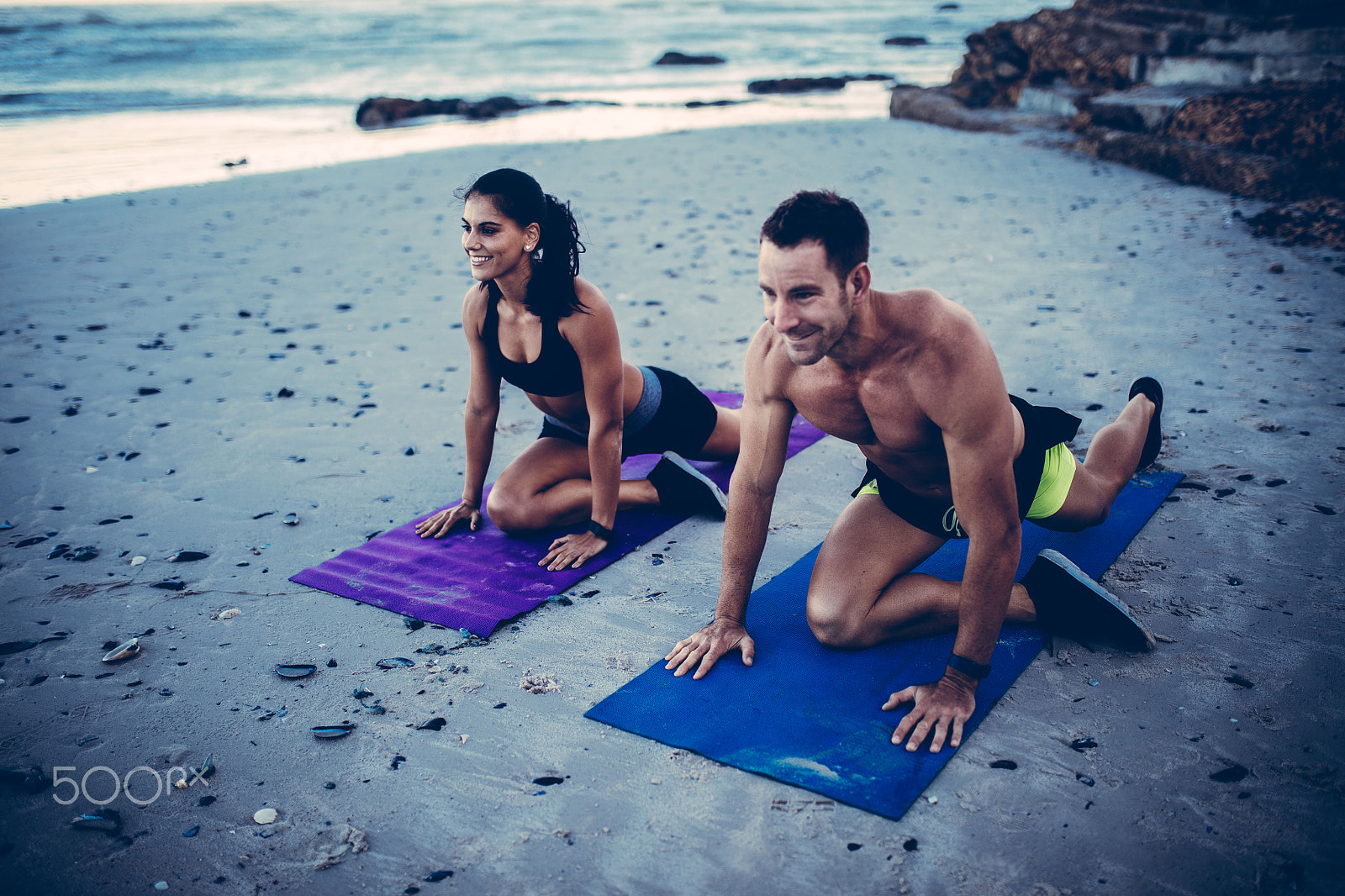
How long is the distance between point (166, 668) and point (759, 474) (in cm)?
229

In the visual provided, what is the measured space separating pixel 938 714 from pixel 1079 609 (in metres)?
0.75

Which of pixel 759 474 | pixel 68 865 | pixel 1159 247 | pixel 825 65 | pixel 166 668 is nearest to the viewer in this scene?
pixel 68 865

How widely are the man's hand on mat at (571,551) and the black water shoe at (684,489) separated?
476 mm

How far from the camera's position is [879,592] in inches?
120

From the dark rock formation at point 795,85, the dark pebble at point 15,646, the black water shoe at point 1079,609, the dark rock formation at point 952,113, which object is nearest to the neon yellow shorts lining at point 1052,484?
the black water shoe at point 1079,609

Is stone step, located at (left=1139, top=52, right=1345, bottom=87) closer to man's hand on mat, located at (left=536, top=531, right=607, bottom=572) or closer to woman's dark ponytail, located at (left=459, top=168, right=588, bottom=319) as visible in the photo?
woman's dark ponytail, located at (left=459, top=168, right=588, bottom=319)

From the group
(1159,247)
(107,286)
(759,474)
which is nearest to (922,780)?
(759,474)

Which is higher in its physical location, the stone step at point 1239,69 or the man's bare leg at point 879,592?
the stone step at point 1239,69

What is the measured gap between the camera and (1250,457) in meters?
4.20

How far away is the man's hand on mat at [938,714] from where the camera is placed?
2562 mm

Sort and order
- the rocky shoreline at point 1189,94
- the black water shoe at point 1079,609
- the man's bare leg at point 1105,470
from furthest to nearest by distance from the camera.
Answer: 1. the rocky shoreline at point 1189,94
2. the man's bare leg at point 1105,470
3. the black water shoe at point 1079,609

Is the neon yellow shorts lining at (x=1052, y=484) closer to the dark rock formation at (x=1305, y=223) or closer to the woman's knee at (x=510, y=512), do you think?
the woman's knee at (x=510, y=512)

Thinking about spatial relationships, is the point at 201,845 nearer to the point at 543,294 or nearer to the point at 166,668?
the point at 166,668

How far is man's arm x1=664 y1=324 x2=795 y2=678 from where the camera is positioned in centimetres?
280
